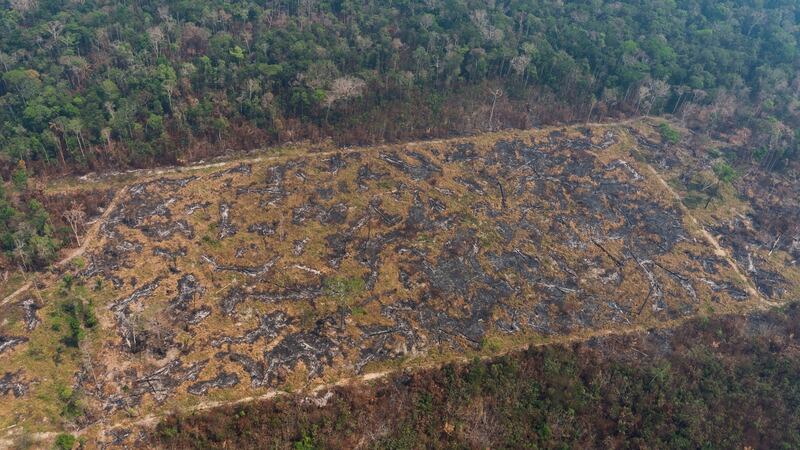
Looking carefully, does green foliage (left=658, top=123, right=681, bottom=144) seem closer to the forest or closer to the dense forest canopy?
the forest

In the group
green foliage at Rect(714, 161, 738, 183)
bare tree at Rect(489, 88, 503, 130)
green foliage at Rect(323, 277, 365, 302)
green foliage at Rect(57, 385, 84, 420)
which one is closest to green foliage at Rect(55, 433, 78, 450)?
green foliage at Rect(57, 385, 84, 420)

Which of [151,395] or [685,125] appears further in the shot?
[685,125]

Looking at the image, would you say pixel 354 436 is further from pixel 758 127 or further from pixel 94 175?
pixel 758 127

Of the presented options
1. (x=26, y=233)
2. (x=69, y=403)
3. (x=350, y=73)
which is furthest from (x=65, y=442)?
(x=350, y=73)

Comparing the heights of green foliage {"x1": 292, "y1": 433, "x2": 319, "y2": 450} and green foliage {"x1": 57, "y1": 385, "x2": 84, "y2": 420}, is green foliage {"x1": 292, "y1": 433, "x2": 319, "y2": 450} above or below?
below

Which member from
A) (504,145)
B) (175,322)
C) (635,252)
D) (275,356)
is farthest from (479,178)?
(175,322)

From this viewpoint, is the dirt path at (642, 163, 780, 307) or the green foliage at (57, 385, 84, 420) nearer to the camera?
the green foliage at (57, 385, 84, 420)

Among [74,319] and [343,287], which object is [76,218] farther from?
[343,287]
